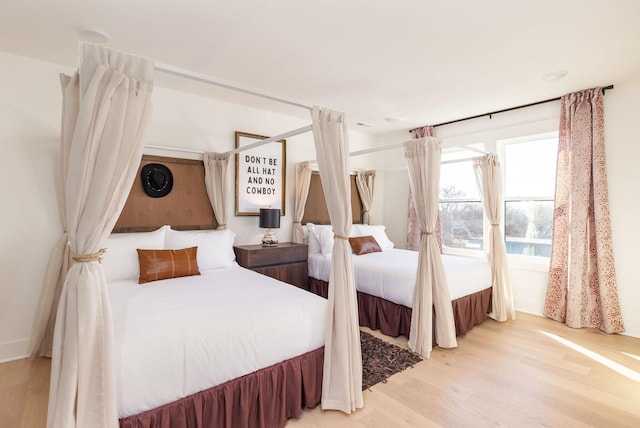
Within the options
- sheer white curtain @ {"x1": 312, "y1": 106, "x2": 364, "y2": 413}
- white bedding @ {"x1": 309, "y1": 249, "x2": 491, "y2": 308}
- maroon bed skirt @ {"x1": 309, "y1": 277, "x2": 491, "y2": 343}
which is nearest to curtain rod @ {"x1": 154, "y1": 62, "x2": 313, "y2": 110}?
sheer white curtain @ {"x1": 312, "y1": 106, "x2": 364, "y2": 413}

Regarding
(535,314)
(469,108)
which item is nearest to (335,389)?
(535,314)

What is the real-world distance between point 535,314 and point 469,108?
2876 mm

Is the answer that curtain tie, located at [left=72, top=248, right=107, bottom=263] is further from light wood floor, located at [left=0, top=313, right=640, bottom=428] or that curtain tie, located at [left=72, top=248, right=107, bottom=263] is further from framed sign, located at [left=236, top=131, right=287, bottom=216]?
framed sign, located at [left=236, top=131, right=287, bottom=216]

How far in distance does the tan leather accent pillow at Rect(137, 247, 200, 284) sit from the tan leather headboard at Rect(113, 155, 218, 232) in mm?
676

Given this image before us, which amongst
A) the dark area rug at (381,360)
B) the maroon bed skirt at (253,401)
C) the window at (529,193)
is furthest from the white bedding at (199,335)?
the window at (529,193)

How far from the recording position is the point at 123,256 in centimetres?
282

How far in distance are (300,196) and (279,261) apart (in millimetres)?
1131

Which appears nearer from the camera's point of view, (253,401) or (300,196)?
(253,401)

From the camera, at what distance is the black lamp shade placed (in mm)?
3977

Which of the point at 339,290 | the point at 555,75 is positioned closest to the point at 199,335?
the point at 339,290

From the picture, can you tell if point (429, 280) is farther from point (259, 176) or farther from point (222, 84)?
point (259, 176)

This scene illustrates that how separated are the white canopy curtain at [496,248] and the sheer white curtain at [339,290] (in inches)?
98.6

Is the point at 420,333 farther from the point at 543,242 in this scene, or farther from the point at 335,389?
the point at 543,242

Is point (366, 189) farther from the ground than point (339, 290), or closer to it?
farther from the ground
